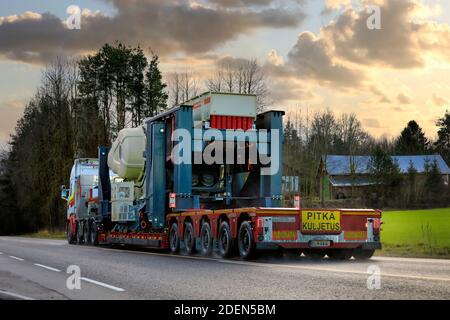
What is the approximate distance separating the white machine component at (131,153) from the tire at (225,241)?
23.2ft

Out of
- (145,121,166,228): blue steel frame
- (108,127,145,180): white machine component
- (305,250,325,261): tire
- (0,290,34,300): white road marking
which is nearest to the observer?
(0,290,34,300): white road marking

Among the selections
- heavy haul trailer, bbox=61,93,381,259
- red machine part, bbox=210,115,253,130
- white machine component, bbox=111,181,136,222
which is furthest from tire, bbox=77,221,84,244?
red machine part, bbox=210,115,253,130

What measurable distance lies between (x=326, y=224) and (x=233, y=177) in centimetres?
510

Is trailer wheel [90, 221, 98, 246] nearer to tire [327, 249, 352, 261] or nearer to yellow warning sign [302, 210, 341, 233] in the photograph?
tire [327, 249, 352, 261]

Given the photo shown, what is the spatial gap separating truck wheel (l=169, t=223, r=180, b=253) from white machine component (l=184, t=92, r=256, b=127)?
10.3ft

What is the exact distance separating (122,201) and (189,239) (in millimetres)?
6529

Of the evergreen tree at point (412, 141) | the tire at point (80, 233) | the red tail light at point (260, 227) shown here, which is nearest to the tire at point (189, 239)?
the red tail light at point (260, 227)

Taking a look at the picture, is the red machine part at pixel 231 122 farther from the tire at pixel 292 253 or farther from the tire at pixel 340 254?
the tire at pixel 340 254

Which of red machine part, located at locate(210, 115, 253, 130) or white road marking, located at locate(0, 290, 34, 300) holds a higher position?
red machine part, located at locate(210, 115, 253, 130)

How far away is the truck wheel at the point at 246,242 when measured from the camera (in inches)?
682

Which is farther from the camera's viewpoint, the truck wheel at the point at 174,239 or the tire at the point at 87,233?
the tire at the point at 87,233

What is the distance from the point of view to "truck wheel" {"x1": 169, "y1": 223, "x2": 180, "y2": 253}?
69.7 feet
